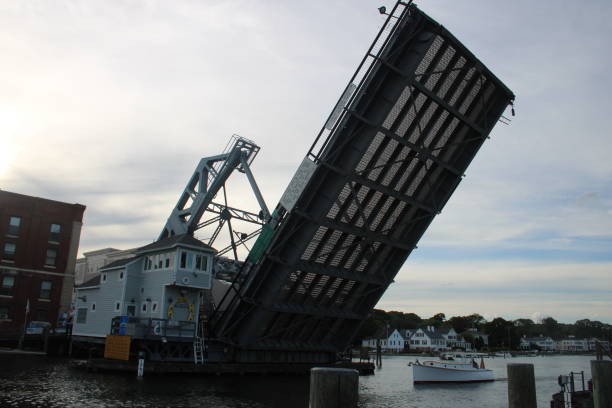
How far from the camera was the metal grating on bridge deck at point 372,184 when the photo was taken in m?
18.2

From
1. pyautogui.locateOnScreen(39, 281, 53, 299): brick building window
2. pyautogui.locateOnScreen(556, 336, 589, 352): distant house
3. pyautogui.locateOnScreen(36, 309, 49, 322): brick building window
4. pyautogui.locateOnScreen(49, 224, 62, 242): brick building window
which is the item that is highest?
pyautogui.locateOnScreen(49, 224, 62, 242): brick building window

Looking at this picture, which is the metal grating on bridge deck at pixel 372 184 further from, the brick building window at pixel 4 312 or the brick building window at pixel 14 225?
the brick building window at pixel 14 225

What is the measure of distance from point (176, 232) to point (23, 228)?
62.7ft

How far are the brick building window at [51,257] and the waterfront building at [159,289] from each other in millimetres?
15792

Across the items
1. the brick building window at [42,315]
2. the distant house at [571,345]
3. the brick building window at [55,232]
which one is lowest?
the distant house at [571,345]

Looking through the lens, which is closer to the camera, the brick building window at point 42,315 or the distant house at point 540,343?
the brick building window at point 42,315

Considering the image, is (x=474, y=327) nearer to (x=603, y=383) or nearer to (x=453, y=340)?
(x=453, y=340)

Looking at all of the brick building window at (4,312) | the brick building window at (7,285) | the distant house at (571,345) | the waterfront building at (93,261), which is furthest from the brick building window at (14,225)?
the distant house at (571,345)

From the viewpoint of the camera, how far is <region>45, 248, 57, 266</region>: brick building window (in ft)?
134

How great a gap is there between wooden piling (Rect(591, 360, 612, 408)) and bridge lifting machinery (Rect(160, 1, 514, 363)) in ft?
37.0

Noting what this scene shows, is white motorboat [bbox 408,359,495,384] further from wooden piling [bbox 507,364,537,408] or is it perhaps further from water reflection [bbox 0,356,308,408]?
wooden piling [bbox 507,364,537,408]

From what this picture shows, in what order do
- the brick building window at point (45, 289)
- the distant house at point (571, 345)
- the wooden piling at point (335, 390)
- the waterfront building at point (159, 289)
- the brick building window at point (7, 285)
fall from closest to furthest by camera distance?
the wooden piling at point (335, 390), the waterfront building at point (159, 289), the brick building window at point (7, 285), the brick building window at point (45, 289), the distant house at point (571, 345)

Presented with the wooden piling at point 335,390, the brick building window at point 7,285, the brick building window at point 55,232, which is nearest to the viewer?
the wooden piling at point 335,390

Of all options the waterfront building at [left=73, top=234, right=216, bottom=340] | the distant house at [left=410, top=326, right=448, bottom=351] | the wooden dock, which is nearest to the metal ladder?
the waterfront building at [left=73, top=234, right=216, bottom=340]
